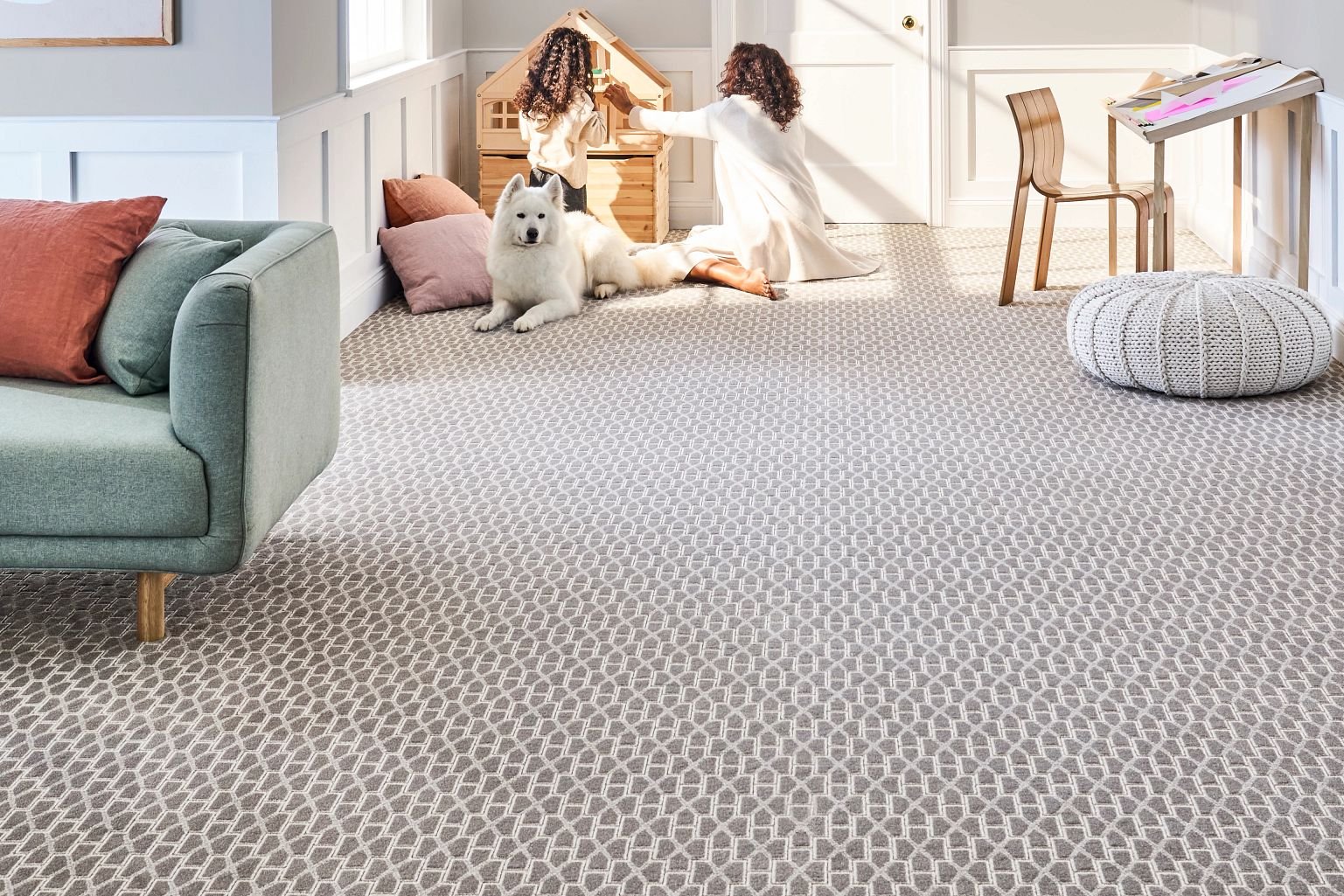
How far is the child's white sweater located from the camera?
5902 millimetres

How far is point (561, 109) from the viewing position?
5855 millimetres

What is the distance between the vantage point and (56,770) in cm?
209

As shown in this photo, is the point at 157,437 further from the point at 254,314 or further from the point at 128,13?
the point at 128,13

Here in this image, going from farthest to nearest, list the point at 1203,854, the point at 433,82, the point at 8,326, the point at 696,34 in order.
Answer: the point at 696,34 < the point at 433,82 < the point at 8,326 < the point at 1203,854

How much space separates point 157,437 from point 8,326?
0.54 metres

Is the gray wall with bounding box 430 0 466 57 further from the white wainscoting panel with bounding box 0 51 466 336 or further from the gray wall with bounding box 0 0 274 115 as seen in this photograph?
the gray wall with bounding box 0 0 274 115

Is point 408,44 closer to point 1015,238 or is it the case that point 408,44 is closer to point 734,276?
point 734,276

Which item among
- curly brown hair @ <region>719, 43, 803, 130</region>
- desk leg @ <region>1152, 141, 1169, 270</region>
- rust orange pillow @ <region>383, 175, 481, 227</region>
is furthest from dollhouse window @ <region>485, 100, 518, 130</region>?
desk leg @ <region>1152, 141, 1169, 270</region>

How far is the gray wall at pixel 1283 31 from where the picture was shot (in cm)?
460

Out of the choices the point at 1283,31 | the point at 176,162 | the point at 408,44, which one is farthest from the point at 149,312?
the point at 1283,31

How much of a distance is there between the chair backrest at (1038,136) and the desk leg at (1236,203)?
2.49 ft

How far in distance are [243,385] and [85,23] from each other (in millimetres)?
2199

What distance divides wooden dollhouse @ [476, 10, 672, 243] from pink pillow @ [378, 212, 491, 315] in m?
1.13

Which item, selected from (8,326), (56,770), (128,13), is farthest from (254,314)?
(128,13)
